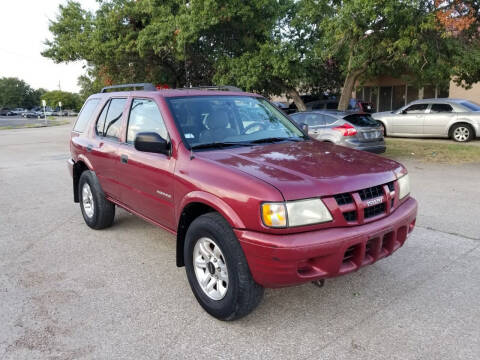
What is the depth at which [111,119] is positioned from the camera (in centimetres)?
483

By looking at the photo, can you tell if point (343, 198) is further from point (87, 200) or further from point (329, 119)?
point (329, 119)

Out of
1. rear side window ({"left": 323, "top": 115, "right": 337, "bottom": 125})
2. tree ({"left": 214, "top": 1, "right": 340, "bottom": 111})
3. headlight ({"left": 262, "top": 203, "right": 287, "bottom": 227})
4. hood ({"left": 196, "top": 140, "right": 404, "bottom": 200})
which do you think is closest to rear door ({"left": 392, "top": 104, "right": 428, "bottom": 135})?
tree ({"left": 214, "top": 1, "right": 340, "bottom": 111})

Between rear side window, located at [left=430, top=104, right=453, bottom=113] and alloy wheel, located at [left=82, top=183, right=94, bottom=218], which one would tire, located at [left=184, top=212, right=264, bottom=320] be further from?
rear side window, located at [left=430, top=104, right=453, bottom=113]

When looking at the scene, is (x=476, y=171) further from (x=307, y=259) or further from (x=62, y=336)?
(x=62, y=336)

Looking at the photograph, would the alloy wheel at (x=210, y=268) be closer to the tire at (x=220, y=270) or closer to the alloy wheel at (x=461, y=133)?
the tire at (x=220, y=270)

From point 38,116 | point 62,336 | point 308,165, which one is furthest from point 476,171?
point 38,116

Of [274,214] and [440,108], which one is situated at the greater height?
[440,108]

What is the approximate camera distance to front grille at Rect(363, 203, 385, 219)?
295cm

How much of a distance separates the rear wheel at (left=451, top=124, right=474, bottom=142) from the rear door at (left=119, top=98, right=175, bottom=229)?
13.8m

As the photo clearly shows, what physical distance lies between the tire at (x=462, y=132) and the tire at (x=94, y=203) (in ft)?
44.8

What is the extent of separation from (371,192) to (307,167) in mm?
509

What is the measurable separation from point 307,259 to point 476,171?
8384 millimetres

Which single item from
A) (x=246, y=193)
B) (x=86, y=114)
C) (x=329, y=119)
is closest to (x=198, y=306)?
(x=246, y=193)

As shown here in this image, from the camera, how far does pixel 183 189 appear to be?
336 cm
